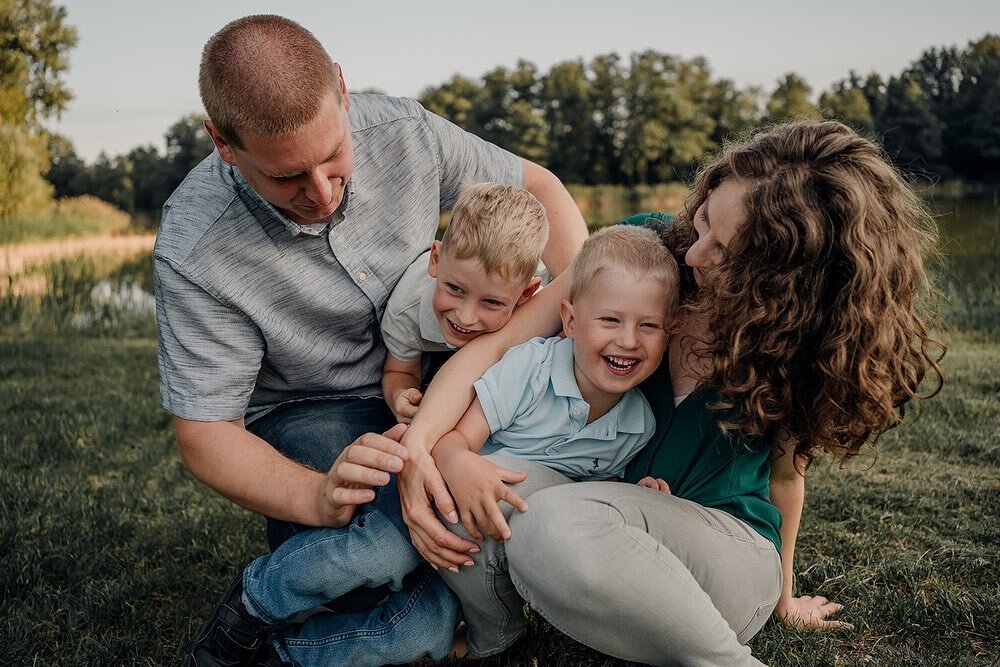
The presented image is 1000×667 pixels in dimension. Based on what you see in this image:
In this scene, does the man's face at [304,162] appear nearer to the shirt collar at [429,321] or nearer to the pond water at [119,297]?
the shirt collar at [429,321]

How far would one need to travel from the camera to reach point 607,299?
221cm

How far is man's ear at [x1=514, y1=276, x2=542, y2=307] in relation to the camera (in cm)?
266

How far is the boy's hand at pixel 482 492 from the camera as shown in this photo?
2045 millimetres

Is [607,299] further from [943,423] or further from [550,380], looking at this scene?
[943,423]

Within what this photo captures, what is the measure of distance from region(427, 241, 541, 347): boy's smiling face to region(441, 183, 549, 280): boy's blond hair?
0.02m

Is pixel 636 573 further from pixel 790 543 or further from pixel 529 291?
pixel 529 291

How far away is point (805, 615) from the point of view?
2541 millimetres

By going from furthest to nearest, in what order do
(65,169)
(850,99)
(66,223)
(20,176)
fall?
(850,99) → (65,169) → (20,176) → (66,223)

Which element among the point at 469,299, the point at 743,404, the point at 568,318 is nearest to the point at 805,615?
the point at 743,404

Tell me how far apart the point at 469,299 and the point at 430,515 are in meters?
0.69

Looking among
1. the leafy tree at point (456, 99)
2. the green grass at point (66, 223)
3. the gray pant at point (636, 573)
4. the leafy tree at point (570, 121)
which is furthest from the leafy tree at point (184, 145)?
the gray pant at point (636, 573)

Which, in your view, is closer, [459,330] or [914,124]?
[459,330]

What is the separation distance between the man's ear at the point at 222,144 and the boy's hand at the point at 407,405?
863 mm

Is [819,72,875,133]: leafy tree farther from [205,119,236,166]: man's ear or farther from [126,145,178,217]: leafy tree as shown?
[205,119,236,166]: man's ear
